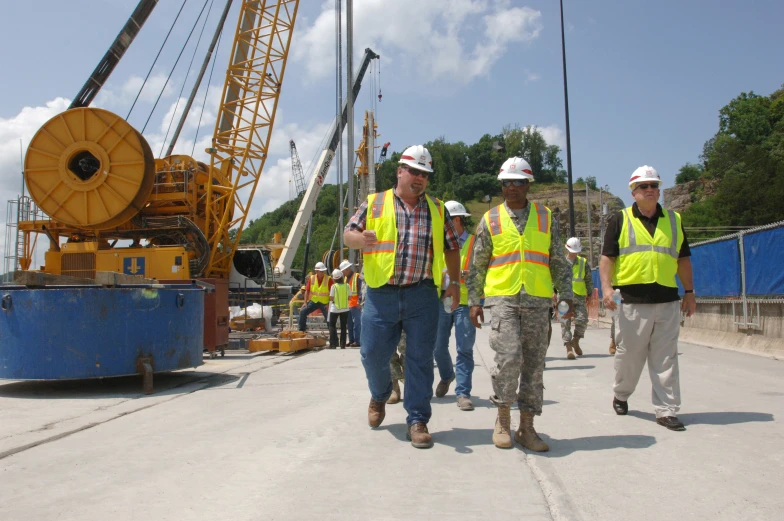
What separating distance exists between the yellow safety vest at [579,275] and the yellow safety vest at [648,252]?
17.5 ft

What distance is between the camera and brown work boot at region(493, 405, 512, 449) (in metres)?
4.12

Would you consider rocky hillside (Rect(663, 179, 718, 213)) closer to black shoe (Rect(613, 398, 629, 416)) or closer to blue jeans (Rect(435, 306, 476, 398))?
blue jeans (Rect(435, 306, 476, 398))

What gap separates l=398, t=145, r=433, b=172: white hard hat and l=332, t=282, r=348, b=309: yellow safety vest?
9.49 meters

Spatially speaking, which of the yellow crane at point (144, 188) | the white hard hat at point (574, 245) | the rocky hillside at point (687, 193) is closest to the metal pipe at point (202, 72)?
the yellow crane at point (144, 188)

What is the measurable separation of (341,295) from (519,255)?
977cm

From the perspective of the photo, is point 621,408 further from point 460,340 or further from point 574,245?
→ point 574,245

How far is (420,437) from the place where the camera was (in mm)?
4195

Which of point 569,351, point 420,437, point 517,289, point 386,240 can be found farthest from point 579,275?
point 420,437

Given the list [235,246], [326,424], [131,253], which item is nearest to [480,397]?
[326,424]

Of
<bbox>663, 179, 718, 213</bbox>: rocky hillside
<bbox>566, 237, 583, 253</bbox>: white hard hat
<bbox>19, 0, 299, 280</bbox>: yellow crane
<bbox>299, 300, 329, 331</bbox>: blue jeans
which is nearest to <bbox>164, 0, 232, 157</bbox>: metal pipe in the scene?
<bbox>19, 0, 299, 280</bbox>: yellow crane

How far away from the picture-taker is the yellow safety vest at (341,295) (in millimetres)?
13852

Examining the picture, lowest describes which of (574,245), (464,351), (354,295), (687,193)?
(464,351)

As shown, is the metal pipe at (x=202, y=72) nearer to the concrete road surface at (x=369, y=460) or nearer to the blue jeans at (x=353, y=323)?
the blue jeans at (x=353, y=323)

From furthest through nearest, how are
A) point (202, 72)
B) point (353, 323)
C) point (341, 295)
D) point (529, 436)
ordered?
point (202, 72), point (353, 323), point (341, 295), point (529, 436)
